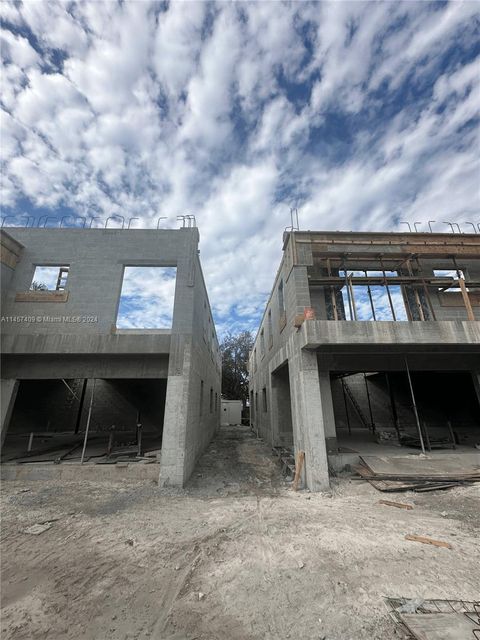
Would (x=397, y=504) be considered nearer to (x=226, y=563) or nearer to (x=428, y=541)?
(x=428, y=541)

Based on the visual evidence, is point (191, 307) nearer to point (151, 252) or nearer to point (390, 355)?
point (151, 252)

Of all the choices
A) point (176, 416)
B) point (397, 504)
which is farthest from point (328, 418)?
point (176, 416)

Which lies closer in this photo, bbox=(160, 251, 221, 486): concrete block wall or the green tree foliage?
bbox=(160, 251, 221, 486): concrete block wall

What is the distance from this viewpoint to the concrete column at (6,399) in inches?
348

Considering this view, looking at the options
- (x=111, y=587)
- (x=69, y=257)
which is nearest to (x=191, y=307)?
(x=69, y=257)

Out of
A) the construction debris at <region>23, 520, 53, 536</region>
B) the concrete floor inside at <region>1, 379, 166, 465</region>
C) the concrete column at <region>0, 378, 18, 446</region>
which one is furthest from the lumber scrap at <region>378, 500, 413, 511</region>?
the concrete floor inside at <region>1, 379, 166, 465</region>

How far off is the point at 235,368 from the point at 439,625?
33657 mm

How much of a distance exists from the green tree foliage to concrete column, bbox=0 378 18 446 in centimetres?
2726

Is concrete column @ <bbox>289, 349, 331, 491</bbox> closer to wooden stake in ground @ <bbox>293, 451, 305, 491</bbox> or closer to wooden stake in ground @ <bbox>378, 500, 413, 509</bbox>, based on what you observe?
wooden stake in ground @ <bbox>293, 451, 305, 491</bbox>

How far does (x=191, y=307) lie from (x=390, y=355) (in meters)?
7.79

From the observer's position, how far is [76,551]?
439 centimetres

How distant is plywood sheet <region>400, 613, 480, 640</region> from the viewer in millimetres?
2566

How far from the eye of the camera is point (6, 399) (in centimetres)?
894

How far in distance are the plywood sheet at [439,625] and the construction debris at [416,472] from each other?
4.62 m
